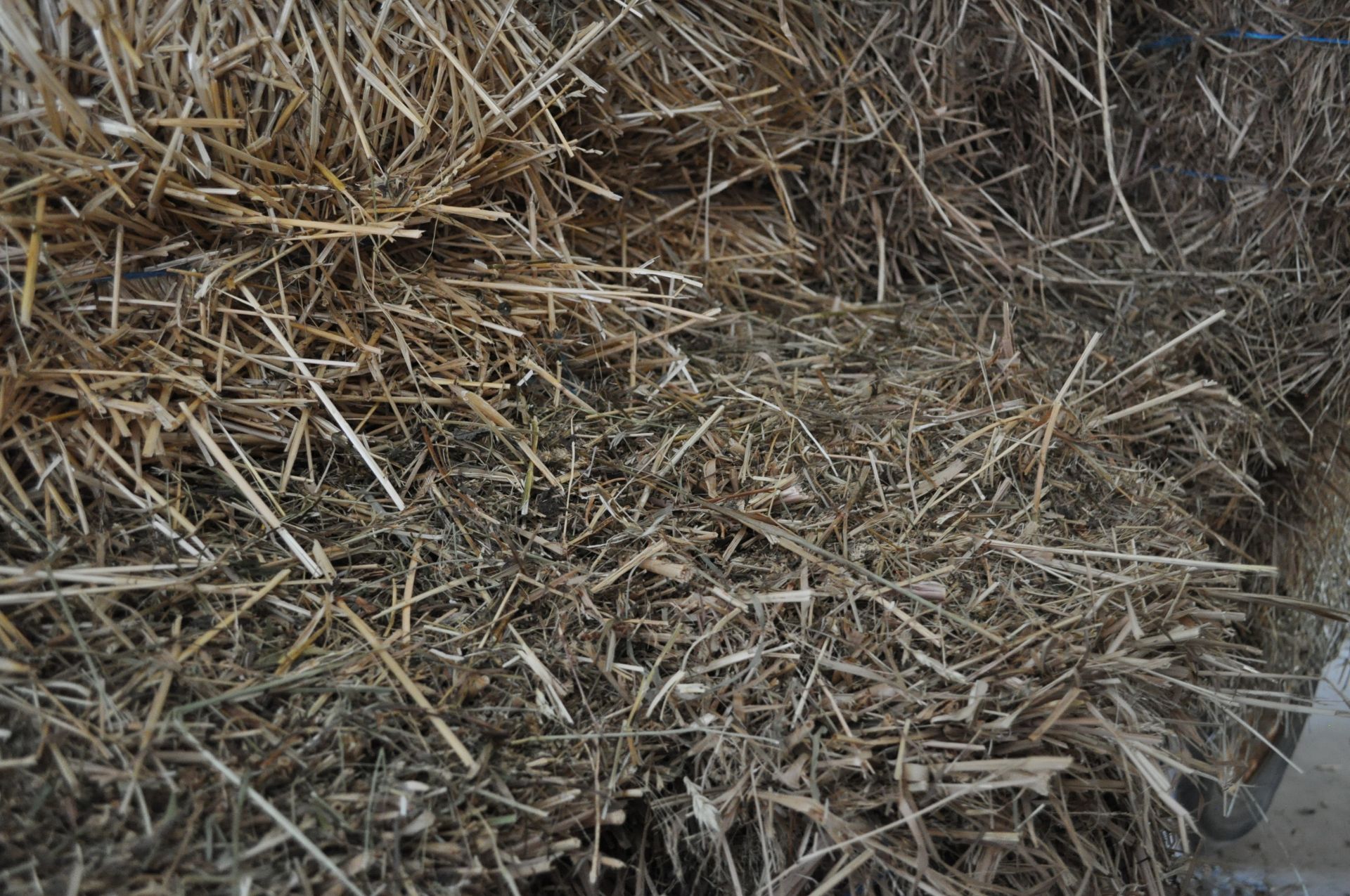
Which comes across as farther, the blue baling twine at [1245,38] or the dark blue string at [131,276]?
the blue baling twine at [1245,38]

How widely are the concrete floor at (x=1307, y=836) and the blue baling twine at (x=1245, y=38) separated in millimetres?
1195

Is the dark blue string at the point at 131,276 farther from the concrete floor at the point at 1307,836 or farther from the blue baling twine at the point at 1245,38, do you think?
the concrete floor at the point at 1307,836

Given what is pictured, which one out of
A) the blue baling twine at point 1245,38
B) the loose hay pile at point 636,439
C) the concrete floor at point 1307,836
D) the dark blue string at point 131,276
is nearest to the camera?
the loose hay pile at point 636,439

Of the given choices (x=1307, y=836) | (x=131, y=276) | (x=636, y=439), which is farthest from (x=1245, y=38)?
(x=131, y=276)

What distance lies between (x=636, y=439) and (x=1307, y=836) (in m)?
1.76

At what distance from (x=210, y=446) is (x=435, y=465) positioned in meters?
0.30

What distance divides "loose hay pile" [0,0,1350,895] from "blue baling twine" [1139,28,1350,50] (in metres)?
0.02

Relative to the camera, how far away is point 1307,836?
2043 millimetres

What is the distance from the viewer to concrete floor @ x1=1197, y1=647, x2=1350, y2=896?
1918 mm

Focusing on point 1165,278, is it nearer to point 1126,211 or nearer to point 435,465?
point 1126,211

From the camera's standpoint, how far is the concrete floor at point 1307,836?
192cm

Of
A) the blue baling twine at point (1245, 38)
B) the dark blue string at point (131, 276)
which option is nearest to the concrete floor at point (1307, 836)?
the blue baling twine at point (1245, 38)

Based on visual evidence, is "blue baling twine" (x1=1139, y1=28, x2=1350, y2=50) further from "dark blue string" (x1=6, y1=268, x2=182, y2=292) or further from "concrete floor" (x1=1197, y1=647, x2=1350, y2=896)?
"dark blue string" (x1=6, y1=268, x2=182, y2=292)

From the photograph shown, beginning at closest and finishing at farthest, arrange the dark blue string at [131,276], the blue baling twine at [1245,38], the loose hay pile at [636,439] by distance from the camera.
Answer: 1. the loose hay pile at [636,439]
2. the dark blue string at [131,276]
3. the blue baling twine at [1245,38]
